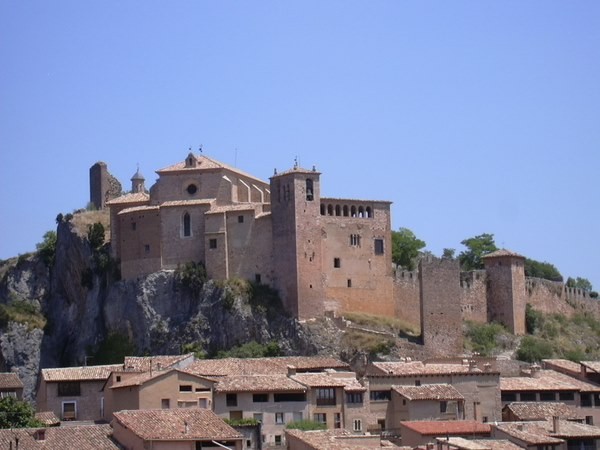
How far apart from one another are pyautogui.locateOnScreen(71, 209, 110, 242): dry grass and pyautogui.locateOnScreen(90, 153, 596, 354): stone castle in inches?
123

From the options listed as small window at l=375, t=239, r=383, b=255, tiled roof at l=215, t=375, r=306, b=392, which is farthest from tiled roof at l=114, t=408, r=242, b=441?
small window at l=375, t=239, r=383, b=255

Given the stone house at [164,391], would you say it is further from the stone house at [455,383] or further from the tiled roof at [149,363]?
the stone house at [455,383]

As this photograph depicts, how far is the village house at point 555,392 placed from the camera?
258ft

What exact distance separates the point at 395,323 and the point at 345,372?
17.0 metres

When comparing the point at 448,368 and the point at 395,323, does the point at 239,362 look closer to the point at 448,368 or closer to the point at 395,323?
the point at 448,368

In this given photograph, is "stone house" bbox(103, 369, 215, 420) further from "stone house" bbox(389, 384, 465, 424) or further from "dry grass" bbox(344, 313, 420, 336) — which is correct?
"dry grass" bbox(344, 313, 420, 336)

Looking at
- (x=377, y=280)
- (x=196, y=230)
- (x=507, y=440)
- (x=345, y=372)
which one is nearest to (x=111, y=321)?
(x=196, y=230)

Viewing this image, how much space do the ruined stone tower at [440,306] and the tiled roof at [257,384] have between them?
21.2 metres

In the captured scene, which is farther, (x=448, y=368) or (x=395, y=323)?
(x=395, y=323)

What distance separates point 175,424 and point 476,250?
62.1 meters

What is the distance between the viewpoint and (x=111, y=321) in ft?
315

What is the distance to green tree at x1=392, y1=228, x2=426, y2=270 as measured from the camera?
105688mm

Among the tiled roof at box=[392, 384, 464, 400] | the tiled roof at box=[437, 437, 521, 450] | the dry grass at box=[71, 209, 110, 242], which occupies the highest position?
the dry grass at box=[71, 209, 110, 242]

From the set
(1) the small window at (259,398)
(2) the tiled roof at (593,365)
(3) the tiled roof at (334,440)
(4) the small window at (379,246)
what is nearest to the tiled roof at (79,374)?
(1) the small window at (259,398)
